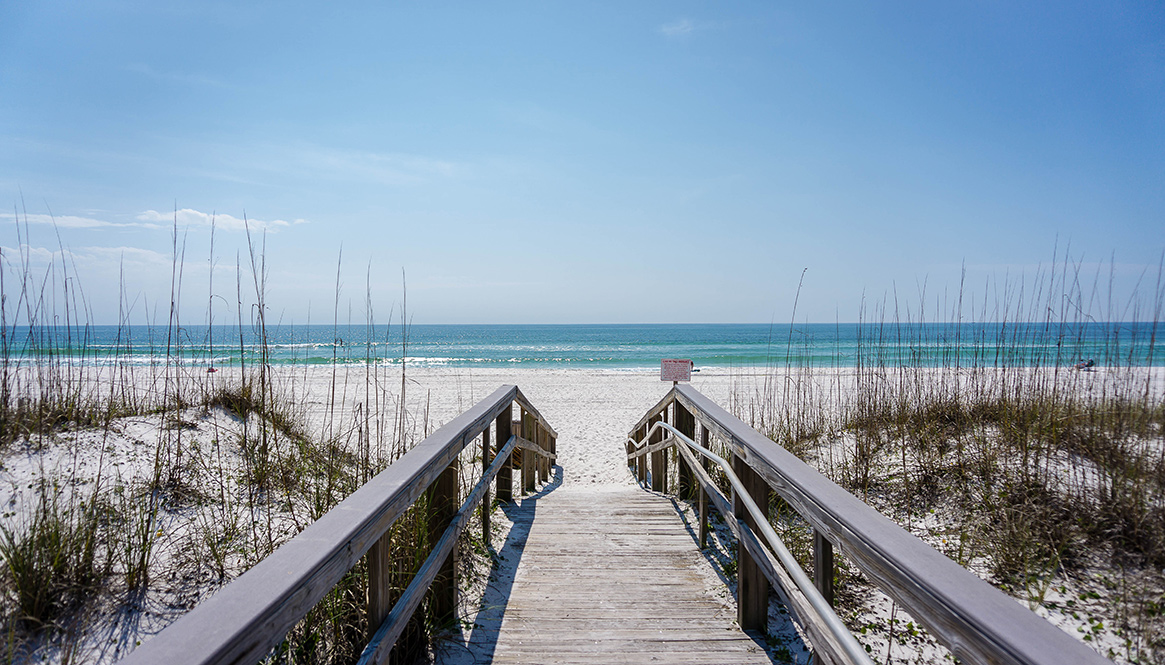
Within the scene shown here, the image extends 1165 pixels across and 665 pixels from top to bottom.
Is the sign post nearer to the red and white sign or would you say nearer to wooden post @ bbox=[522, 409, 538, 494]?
the red and white sign

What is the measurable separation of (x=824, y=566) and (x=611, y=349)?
37.7 metres

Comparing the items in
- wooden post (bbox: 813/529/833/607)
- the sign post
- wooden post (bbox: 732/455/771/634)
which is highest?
the sign post

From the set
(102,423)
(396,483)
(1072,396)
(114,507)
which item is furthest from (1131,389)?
(102,423)

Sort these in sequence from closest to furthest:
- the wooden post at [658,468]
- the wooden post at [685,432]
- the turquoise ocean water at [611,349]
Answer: the turquoise ocean water at [611,349], the wooden post at [685,432], the wooden post at [658,468]

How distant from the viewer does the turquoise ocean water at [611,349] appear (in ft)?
13.0

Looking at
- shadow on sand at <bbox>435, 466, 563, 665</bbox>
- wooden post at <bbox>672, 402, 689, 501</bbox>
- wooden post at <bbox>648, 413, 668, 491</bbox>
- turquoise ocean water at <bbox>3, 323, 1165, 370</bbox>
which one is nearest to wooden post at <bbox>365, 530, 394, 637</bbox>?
shadow on sand at <bbox>435, 466, 563, 665</bbox>

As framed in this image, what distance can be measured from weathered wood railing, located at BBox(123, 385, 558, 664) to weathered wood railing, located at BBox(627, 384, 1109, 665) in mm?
1190

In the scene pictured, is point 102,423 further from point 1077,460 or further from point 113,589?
point 1077,460

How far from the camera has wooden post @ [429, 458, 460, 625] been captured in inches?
90.4

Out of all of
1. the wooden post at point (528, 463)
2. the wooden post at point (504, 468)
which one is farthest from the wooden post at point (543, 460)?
the wooden post at point (504, 468)

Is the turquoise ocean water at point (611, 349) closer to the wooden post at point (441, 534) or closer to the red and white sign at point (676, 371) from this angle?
the wooden post at point (441, 534)

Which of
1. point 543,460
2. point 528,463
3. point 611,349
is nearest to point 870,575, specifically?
point 528,463

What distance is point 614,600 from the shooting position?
2.56 m

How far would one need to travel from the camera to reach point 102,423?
3951 mm
